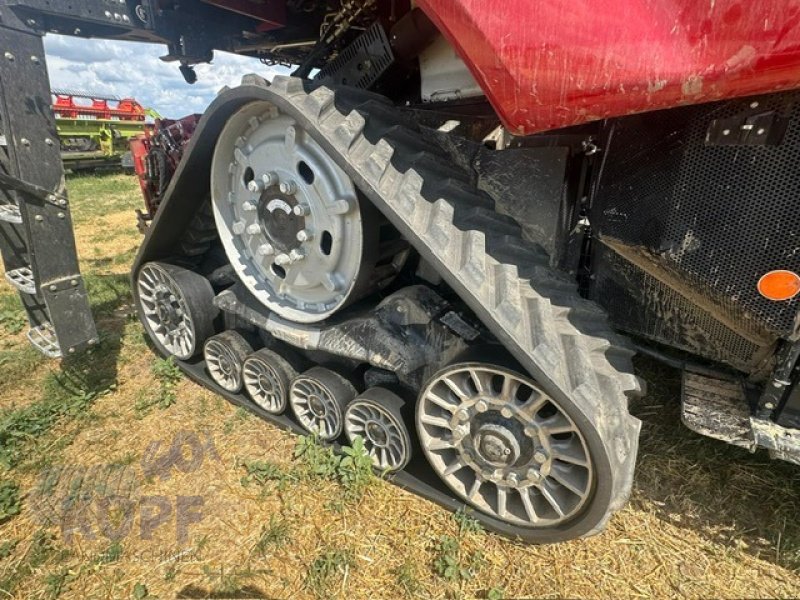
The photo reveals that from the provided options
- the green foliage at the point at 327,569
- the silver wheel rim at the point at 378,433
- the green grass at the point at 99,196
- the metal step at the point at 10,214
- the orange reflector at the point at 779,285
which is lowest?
the green grass at the point at 99,196

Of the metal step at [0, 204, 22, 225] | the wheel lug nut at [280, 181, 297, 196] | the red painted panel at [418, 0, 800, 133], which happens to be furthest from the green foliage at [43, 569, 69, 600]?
the red painted panel at [418, 0, 800, 133]

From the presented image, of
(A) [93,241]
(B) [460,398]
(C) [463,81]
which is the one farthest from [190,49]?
(A) [93,241]

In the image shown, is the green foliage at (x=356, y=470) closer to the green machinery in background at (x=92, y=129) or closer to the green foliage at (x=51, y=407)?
the green foliage at (x=51, y=407)

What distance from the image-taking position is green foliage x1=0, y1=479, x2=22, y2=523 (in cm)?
239

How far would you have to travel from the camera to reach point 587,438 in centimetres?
174

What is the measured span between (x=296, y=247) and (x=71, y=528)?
177 centimetres

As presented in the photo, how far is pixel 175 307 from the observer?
3.32 m

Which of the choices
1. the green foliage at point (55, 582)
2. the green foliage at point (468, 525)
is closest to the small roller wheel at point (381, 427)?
the green foliage at point (468, 525)

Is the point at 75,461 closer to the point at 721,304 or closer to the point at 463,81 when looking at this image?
the point at 463,81

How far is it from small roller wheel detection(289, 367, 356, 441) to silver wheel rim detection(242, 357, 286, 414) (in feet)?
0.34

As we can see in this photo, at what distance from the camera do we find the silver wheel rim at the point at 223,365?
3.00m

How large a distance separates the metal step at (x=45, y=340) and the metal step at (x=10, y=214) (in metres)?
0.66

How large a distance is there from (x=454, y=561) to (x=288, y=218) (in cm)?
178

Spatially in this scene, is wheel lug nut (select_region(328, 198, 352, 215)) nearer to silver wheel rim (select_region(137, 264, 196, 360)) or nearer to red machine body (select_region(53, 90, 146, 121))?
silver wheel rim (select_region(137, 264, 196, 360))
